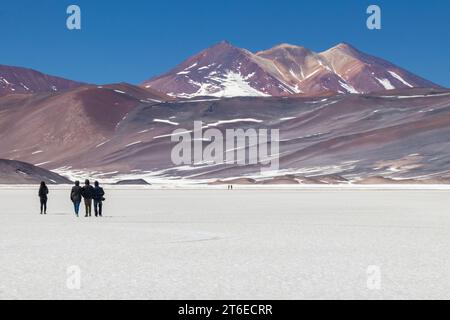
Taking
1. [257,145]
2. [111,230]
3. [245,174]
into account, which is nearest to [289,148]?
[257,145]

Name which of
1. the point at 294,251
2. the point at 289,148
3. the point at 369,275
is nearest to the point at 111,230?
the point at 294,251

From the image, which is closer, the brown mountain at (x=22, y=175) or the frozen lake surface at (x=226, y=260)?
the frozen lake surface at (x=226, y=260)

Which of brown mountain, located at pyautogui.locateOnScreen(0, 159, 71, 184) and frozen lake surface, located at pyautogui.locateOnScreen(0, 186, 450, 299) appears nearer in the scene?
frozen lake surface, located at pyautogui.locateOnScreen(0, 186, 450, 299)

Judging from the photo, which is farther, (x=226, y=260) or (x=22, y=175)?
(x=22, y=175)

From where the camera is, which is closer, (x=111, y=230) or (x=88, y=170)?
(x=111, y=230)

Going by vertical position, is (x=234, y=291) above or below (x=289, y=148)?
below

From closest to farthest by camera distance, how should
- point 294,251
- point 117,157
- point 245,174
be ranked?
point 294,251 < point 245,174 < point 117,157

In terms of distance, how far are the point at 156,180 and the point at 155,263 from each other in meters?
146

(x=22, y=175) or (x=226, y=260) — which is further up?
(x=22, y=175)

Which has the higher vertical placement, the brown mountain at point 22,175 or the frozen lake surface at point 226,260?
the brown mountain at point 22,175

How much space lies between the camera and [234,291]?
13.2 meters

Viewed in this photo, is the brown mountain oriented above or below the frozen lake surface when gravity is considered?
above
